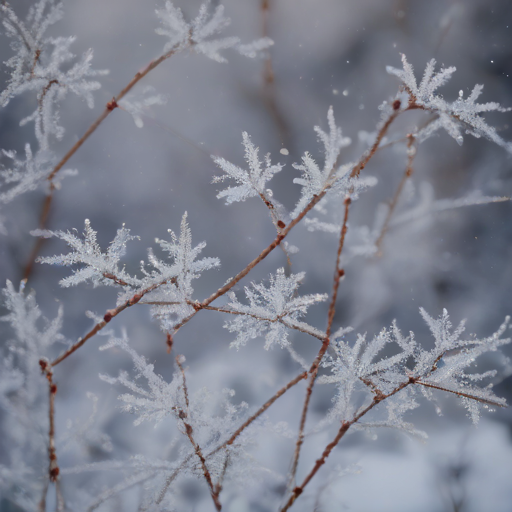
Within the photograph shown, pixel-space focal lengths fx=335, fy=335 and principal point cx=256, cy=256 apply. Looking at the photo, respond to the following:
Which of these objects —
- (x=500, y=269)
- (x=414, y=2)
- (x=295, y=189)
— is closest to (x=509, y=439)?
(x=500, y=269)

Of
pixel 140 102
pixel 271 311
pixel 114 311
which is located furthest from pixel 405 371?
pixel 140 102

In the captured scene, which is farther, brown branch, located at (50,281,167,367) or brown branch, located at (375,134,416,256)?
brown branch, located at (375,134,416,256)

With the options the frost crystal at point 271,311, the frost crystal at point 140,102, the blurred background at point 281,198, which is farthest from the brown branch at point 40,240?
the frost crystal at point 271,311

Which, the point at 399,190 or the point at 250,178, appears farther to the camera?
the point at 399,190

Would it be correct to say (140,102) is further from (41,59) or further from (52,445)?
(52,445)

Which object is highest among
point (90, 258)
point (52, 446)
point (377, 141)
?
point (377, 141)

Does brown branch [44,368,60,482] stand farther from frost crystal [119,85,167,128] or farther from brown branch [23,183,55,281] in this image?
frost crystal [119,85,167,128]

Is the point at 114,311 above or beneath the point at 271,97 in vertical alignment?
beneath

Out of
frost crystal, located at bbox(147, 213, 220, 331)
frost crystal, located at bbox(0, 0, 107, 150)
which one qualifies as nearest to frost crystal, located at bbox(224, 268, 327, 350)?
frost crystal, located at bbox(147, 213, 220, 331)
